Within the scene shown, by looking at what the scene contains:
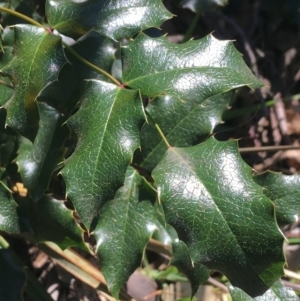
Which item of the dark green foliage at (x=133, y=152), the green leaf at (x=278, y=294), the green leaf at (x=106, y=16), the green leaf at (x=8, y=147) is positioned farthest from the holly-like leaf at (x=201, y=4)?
the green leaf at (x=278, y=294)

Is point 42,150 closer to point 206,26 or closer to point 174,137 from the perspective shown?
point 174,137

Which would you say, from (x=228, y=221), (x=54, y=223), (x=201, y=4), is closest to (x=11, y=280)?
(x=54, y=223)

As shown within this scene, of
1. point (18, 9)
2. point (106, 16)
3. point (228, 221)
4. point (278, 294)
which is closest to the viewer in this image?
point (228, 221)

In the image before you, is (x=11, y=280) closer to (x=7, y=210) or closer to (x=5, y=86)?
(x=7, y=210)

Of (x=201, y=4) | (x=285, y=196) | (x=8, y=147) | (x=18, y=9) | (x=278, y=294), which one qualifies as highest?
(x=18, y=9)

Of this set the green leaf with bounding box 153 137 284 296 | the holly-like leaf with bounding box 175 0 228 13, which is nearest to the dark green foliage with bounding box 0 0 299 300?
the green leaf with bounding box 153 137 284 296

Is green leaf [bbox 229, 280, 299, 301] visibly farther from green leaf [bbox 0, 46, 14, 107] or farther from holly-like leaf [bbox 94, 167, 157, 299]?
green leaf [bbox 0, 46, 14, 107]
